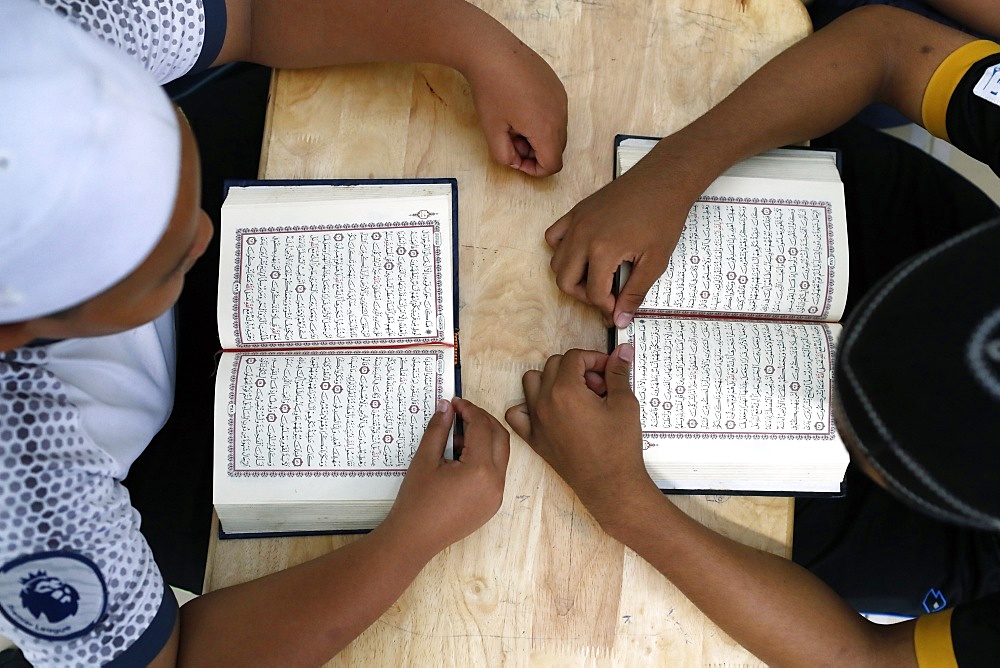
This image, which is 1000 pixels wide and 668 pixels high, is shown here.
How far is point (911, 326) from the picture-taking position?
0.43m

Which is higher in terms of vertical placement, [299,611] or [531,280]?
[531,280]

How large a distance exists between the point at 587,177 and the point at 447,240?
17cm

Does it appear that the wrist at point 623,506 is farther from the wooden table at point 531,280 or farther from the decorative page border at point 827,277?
the decorative page border at point 827,277

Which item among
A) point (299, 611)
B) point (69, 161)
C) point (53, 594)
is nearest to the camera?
point (69, 161)

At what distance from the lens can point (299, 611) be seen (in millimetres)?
663

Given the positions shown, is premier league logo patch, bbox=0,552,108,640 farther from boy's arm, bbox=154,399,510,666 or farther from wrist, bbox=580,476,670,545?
wrist, bbox=580,476,670,545

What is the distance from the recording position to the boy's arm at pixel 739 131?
2.42ft

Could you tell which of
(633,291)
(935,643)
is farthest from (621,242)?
(935,643)

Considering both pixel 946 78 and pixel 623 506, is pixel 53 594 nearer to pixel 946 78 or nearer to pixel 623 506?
pixel 623 506

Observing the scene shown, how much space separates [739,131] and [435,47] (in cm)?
33

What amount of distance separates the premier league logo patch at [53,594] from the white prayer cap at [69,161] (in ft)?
0.78

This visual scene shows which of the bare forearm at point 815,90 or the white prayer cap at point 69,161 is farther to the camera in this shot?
the bare forearm at point 815,90

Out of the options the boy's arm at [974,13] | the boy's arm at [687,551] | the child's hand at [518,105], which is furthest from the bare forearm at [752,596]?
the boy's arm at [974,13]

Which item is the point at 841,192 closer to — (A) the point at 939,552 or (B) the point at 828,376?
(B) the point at 828,376
